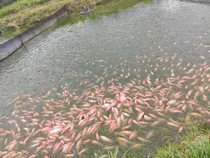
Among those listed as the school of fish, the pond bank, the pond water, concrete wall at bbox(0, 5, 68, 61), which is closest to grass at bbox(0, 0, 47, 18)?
the pond bank

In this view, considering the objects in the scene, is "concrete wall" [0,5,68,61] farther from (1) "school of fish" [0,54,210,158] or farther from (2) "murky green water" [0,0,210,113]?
(1) "school of fish" [0,54,210,158]

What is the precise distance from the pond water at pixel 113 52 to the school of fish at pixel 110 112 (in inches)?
4.7

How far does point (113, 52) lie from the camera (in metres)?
10.7

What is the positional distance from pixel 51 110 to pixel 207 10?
12.6 metres

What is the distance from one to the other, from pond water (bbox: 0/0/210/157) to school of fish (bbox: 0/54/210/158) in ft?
0.39

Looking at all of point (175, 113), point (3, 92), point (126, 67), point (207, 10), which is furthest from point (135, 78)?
point (207, 10)

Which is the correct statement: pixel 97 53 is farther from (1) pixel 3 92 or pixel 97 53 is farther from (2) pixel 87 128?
(2) pixel 87 128

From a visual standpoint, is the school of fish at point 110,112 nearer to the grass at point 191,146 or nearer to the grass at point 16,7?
the grass at point 191,146

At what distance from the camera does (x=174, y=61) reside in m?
8.40

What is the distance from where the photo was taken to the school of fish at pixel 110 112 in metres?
5.23

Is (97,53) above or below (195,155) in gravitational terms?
below

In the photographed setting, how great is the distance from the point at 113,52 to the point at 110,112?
17.2 ft

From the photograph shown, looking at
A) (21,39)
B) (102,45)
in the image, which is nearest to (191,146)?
(102,45)

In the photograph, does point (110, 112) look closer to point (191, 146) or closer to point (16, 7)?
point (191, 146)
